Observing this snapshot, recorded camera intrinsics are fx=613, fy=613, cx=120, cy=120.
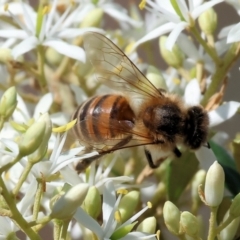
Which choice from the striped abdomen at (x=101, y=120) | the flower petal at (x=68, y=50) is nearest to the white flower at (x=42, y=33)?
the flower petal at (x=68, y=50)

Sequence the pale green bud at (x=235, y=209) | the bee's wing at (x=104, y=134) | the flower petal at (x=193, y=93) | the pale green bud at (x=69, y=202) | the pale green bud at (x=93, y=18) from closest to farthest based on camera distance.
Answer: the pale green bud at (x=69, y=202) < the pale green bud at (x=235, y=209) < the bee's wing at (x=104, y=134) < the flower petal at (x=193, y=93) < the pale green bud at (x=93, y=18)

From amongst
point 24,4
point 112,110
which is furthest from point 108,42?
point 24,4

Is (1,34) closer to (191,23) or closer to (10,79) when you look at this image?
(10,79)

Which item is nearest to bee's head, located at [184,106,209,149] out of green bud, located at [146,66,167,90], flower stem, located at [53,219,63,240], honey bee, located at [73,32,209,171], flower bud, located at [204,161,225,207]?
honey bee, located at [73,32,209,171]

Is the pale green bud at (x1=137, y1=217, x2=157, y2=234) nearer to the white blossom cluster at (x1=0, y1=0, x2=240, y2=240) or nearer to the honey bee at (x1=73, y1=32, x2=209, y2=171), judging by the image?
the white blossom cluster at (x1=0, y1=0, x2=240, y2=240)

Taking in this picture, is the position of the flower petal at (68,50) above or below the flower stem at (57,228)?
above

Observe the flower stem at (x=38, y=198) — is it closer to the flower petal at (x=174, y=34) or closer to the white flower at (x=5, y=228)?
the white flower at (x=5, y=228)

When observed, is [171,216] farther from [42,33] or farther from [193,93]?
[42,33]
